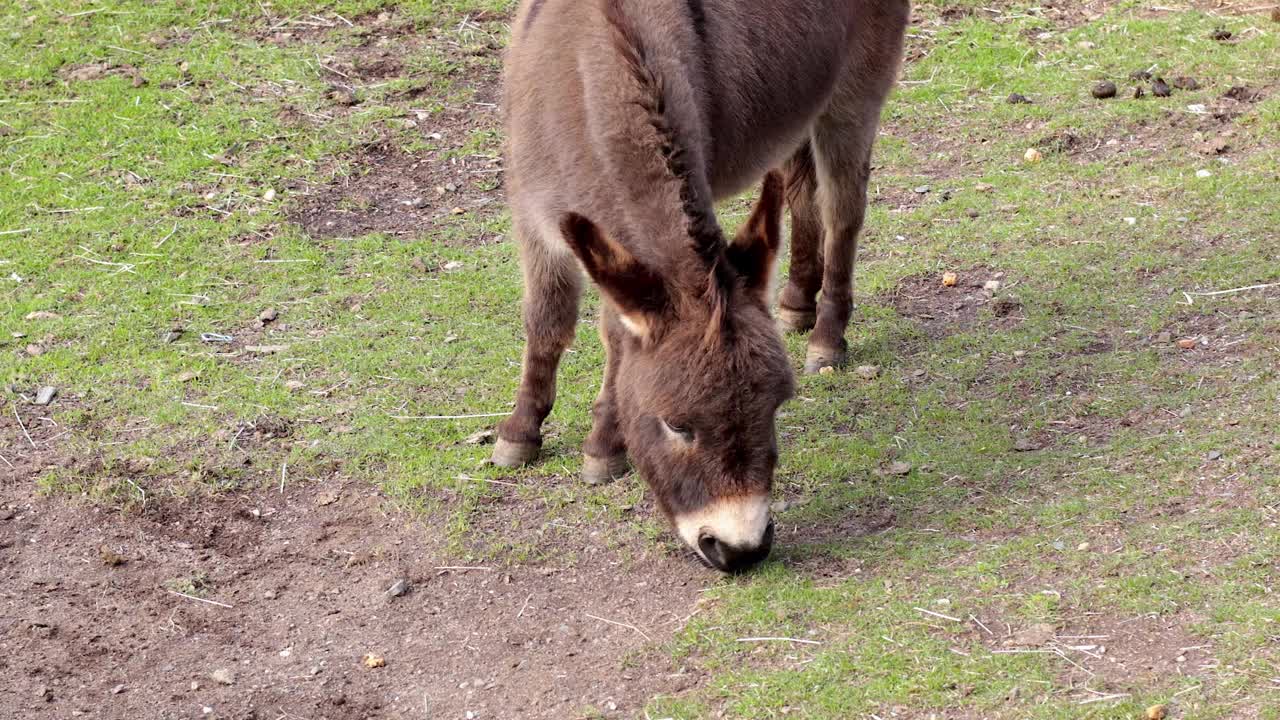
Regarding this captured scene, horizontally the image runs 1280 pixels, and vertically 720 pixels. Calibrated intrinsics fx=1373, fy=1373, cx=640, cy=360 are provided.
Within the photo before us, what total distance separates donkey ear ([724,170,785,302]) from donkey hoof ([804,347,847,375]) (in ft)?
6.31

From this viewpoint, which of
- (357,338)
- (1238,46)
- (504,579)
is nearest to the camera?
(504,579)

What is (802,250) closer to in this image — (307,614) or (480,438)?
(480,438)

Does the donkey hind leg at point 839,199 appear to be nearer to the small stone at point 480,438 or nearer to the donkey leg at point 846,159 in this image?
the donkey leg at point 846,159

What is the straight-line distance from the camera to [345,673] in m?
4.30

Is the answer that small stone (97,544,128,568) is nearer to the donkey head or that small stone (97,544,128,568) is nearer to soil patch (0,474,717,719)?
soil patch (0,474,717,719)

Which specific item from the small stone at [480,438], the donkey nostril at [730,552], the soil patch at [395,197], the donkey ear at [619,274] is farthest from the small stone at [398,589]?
the soil patch at [395,197]

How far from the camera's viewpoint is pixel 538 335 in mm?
5207

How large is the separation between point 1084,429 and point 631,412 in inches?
80.5

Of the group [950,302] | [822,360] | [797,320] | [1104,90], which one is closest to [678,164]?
[822,360]

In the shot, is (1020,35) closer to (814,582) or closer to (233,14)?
(233,14)

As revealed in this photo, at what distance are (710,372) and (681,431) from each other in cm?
23

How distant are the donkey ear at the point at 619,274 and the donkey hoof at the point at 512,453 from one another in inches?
52.8

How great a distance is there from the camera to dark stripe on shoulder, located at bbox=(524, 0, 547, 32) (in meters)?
5.04

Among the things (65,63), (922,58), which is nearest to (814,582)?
(922,58)
